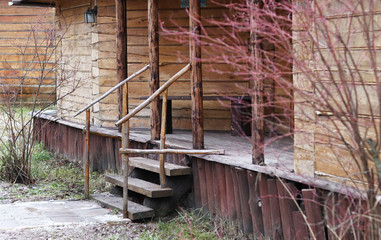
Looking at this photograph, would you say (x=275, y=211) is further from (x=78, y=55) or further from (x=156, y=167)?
(x=78, y=55)

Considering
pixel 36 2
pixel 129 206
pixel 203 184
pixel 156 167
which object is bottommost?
pixel 129 206

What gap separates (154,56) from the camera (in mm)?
7727

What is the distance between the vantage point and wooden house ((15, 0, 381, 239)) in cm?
470

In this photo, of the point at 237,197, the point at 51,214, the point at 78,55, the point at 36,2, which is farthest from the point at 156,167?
the point at 36,2

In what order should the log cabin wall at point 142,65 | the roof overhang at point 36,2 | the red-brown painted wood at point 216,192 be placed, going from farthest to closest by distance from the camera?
the roof overhang at point 36,2
the log cabin wall at point 142,65
the red-brown painted wood at point 216,192

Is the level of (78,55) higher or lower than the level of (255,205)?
higher

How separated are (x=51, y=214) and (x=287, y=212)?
126 inches

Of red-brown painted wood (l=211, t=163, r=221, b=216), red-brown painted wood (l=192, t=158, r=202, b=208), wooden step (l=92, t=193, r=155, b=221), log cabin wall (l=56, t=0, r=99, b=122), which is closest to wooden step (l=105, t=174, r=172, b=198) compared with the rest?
wooden step (l=92, t=193, r=155, b=221)

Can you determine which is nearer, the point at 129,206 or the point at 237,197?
the point at 237,197

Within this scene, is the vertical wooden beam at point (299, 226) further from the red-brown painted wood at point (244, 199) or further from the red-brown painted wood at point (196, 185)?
the red-brown painted wood at point (196, 185)

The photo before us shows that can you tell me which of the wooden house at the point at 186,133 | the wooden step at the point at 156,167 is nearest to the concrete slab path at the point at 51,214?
the wooden house at the point at 186,133

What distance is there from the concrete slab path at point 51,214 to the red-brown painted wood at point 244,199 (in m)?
1.54

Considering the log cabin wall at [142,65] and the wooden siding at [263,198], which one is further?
the log cabin wall at [142,65]

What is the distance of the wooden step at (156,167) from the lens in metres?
6.57
